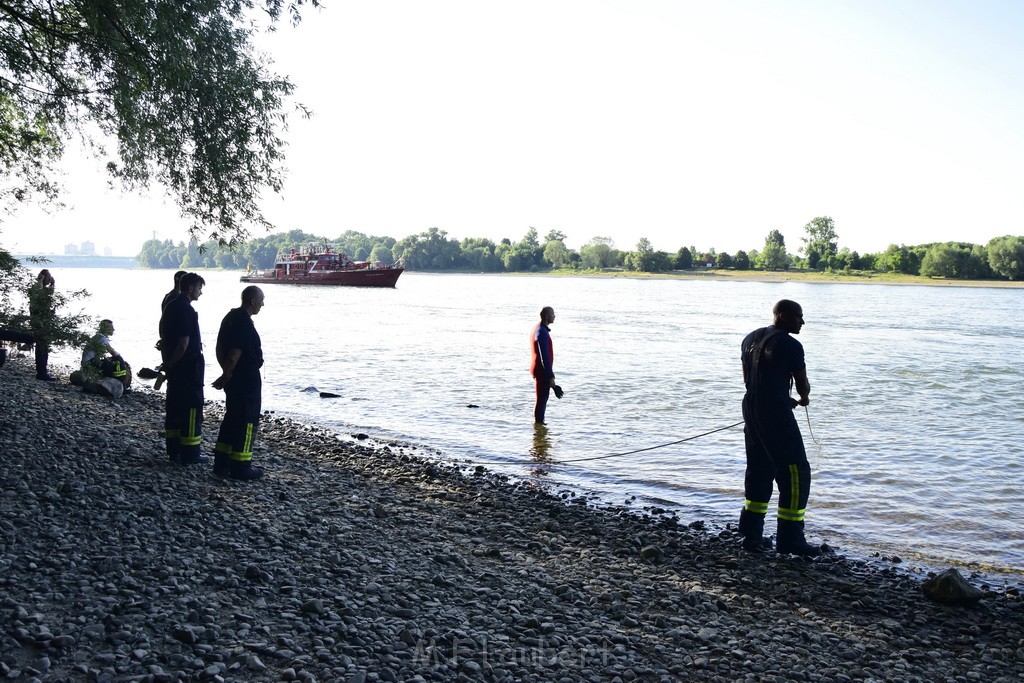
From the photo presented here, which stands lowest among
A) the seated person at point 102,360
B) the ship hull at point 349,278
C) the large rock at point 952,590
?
the large rock at point 952,590

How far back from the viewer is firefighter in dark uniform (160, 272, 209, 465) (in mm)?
8750

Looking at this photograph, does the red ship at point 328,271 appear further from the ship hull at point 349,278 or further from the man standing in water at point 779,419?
the man standing in water at point 779,419

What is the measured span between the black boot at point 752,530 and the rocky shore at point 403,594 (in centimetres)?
20

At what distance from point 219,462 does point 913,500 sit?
8.79m

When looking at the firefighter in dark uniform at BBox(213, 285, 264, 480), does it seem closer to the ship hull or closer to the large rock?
the large rock

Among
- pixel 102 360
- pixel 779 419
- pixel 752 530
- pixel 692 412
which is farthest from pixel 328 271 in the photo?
pixel 779 419

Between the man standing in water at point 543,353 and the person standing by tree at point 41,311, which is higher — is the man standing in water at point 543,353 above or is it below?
below

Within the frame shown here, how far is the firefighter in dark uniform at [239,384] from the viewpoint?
26.7ft

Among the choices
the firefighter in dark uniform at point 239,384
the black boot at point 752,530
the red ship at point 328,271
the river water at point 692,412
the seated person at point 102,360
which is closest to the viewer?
the black boot at point 752,530

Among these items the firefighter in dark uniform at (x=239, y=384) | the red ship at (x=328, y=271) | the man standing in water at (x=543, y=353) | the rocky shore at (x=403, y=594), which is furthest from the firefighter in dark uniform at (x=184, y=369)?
the red ship at (x=328, y=271)

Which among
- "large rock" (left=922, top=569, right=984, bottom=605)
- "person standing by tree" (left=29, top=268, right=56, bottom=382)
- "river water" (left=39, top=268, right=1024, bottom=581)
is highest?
"person standing by tree" (left=29, top=268, right=56, bottom=382)

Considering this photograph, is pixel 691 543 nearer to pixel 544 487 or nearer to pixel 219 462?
pixel 544 487

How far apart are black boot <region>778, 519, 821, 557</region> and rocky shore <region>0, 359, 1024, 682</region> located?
0.11 m

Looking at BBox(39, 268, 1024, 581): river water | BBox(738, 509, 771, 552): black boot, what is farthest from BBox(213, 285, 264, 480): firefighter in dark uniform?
BBox(738, 509, 771, 552): black boot
